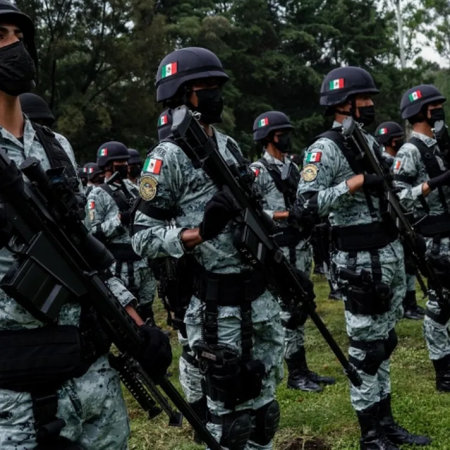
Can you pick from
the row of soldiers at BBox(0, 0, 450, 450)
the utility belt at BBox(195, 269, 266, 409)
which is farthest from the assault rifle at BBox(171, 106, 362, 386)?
the utility belt at BBox(195, 269, 266, 409)

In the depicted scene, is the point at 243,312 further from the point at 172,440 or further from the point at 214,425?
the point at 172,440

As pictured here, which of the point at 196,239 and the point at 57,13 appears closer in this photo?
→ the point at 196,239

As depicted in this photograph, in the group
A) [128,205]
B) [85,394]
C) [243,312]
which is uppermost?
[85,394]

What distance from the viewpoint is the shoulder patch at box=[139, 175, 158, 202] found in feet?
11.3

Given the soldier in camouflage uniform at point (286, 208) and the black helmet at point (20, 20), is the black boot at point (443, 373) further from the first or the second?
A: the black helmet at point (20, 20)

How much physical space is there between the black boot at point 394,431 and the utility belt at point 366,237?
1157mm

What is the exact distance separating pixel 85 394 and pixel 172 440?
8.51 ft

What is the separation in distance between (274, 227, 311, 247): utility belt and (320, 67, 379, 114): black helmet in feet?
7.29

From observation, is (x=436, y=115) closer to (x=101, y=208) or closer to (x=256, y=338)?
(x=256, y=338)

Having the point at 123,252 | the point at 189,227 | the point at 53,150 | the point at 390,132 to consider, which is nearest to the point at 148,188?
the point at 189,227

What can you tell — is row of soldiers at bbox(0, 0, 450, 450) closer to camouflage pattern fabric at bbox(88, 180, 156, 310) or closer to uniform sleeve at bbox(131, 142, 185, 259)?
uniform sleeve at bbox(131, 142, 185, 259)

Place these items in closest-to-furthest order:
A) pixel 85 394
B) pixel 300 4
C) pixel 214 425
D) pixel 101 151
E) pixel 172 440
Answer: pixel 85 394, pixel 214 425, pixel 172 440, pixel 101 151, pixel 300 4

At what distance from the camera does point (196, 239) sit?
10.9ft

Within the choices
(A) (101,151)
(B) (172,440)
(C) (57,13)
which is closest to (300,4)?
(C) (57,13)
